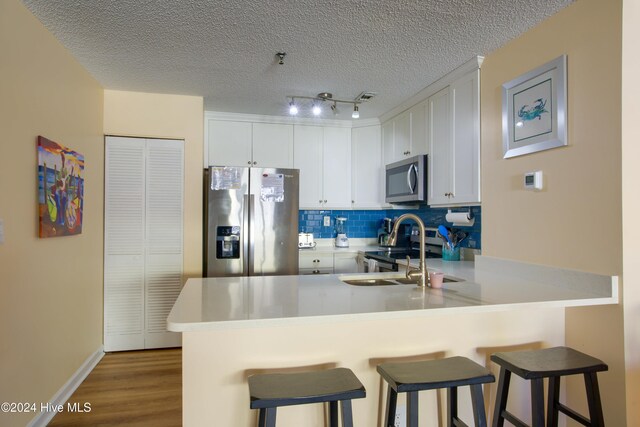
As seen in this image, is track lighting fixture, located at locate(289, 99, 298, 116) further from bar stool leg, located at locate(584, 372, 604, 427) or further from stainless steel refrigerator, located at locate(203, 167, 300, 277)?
bar stool leg, located at locate(584, 372, 604, 427)

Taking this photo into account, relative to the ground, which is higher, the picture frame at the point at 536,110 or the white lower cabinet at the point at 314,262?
the picture frame at the point at 536,110

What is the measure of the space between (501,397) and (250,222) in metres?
2.36

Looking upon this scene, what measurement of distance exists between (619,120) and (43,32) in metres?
3.03

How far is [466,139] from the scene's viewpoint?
102 inches

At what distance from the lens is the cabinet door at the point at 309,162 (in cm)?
395

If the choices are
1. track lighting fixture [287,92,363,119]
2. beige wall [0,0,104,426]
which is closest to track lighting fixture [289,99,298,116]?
track lighting fixture [287,92,363,119]

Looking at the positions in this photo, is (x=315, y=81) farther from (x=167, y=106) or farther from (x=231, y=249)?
(x=231, y=249)

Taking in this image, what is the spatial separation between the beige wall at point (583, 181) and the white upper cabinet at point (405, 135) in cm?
99

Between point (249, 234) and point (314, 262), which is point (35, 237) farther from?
point (314, 262)

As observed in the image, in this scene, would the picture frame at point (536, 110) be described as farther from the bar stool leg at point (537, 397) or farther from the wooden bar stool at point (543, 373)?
the bar stool leg at point (537, 397)

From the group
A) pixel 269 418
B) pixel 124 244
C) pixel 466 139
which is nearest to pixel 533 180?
pixel 466 139

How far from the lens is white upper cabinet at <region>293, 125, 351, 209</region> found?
3967 millimetres

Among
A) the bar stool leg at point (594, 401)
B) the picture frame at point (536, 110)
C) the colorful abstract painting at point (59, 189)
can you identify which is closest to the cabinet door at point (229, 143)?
the colorful abstract painting at point (59, 189)

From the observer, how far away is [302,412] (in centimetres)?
154
